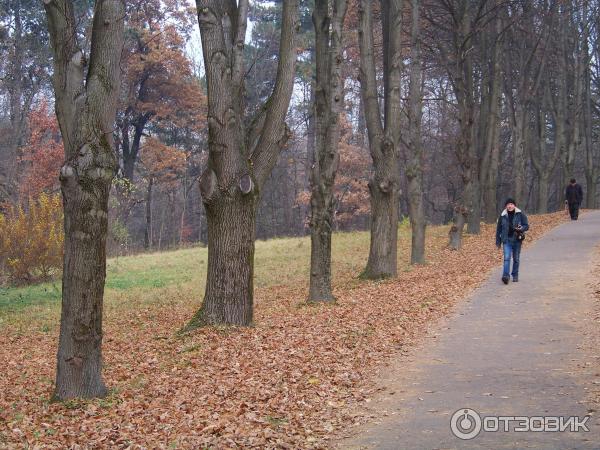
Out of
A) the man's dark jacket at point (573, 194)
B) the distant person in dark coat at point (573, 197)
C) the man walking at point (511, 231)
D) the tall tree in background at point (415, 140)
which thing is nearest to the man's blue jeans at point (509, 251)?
the man walking at point (511, 231)

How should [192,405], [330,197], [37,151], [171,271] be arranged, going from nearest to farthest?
[192,405]
[330,197]
[171,271]
[37,151]

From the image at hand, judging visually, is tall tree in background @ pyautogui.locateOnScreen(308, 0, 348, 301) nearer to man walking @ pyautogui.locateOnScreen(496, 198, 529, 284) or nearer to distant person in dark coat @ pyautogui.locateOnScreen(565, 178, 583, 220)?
man walking @ pyautogui.locateOnScreen(496, 198, 529, 284)

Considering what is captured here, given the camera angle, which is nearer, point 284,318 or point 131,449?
point 131,449

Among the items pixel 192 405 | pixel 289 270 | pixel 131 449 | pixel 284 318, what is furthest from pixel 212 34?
pixel 289 270

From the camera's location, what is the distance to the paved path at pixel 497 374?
624 centimetres

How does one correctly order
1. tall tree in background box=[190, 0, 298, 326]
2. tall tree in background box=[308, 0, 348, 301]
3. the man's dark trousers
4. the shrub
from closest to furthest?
1. tall tree in background box=[190, 0, 298, 326]
2. tall tree in background box=[308, 0, 348, 301]
3. the shrub
4. the man's dark trousers

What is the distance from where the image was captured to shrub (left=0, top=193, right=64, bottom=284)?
2188cm

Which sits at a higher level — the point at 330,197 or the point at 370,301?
the point at 330,197

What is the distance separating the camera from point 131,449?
6.23 m

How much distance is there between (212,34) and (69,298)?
5.27 m

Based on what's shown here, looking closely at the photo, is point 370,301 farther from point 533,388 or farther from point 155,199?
point 155,199

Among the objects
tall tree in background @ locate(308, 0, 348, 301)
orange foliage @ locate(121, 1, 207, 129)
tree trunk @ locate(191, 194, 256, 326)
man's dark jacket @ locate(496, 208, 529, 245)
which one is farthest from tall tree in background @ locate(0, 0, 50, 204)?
man's dark jacket @ locate(496, 208, 529, 245)

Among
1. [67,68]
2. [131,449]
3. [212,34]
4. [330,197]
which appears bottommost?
Result: [131,449]

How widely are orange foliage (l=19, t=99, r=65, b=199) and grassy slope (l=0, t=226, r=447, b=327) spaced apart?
7234 mm
